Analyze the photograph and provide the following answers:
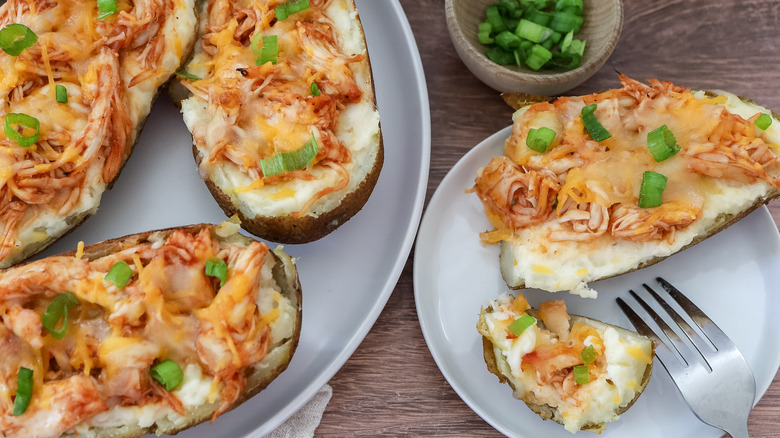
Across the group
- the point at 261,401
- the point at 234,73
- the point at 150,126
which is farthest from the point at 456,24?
the point at 261,401

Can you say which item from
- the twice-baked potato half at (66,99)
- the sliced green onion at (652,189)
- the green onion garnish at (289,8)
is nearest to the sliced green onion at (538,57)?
the sliced green onion at (652,189)

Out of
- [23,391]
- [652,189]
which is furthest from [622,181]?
[23,391]

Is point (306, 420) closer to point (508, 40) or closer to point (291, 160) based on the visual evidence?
point (291, 160)

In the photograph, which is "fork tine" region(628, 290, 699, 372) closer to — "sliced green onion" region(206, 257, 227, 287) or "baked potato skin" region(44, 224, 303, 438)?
"baked potato skin" region(44, 224, 303, 438)

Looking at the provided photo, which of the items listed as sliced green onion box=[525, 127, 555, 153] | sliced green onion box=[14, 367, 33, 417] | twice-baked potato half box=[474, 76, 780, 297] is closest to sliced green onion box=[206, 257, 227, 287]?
sliced green onion box=[14, 367, 33, 417]

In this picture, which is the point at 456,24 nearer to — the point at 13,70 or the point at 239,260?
the point at 239,260

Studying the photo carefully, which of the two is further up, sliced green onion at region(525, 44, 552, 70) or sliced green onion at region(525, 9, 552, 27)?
sliced green onion at region(525, 9, 552, 27)
